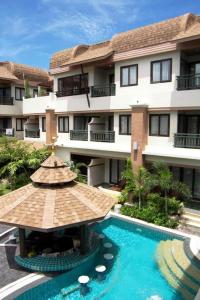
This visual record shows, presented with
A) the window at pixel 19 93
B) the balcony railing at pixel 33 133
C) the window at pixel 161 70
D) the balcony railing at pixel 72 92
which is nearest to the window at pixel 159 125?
the window at pixel 161 70

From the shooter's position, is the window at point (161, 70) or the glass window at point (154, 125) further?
the glass window at point (154, 125)

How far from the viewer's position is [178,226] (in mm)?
14398

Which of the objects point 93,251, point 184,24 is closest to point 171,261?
point 93,251

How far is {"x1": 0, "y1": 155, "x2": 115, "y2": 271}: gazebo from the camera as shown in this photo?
973cm

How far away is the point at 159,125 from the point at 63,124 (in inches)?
384

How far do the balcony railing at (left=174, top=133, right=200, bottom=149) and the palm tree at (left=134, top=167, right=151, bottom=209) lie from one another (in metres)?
2.92

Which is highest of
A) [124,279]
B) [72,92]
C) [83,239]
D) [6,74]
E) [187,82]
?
[6,74]

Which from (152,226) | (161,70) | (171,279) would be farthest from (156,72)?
(171,279)

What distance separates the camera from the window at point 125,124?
1934cm

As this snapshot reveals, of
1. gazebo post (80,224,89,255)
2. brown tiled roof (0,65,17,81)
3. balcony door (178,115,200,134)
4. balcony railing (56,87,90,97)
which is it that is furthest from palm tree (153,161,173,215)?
brown tiled roof (0,65,17,81)

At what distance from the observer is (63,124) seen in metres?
23.8

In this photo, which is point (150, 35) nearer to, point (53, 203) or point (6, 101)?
point (53, 203)

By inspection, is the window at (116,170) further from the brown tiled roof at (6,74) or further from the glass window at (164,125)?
the brown tiled roof at (6,74)

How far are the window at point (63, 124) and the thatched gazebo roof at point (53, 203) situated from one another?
467 inches
